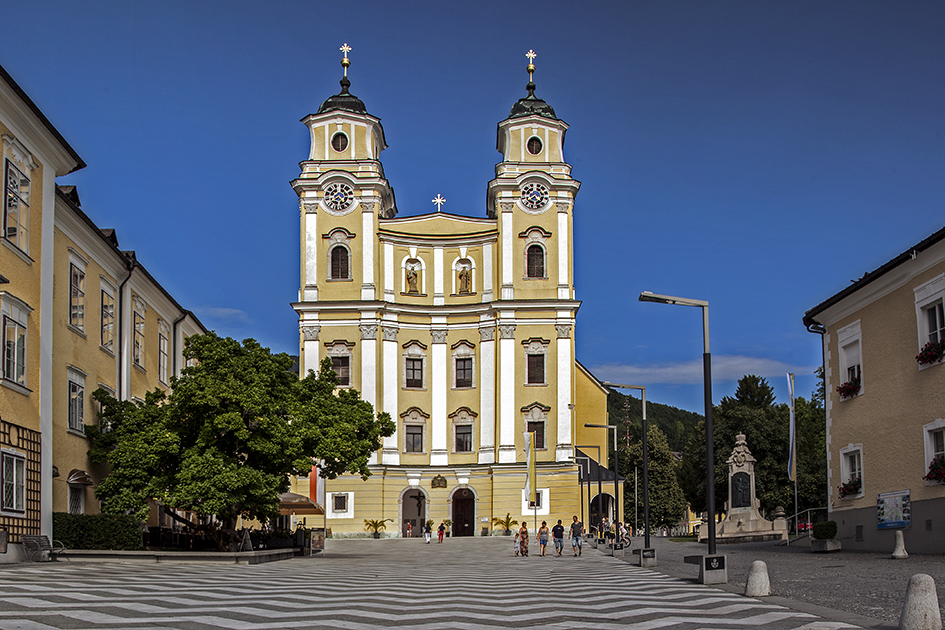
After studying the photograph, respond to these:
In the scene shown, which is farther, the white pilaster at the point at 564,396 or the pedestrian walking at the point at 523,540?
the white pilaster at the point at 564,396

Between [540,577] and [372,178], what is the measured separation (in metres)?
47.6

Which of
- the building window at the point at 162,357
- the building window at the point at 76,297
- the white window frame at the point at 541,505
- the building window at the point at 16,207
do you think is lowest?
the white window frame at the point at 541,505

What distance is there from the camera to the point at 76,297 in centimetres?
3020

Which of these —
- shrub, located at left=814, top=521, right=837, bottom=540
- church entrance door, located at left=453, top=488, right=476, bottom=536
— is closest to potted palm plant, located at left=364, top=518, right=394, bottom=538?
church entrance door, located at left=453, top=488, right=476, bottom=536

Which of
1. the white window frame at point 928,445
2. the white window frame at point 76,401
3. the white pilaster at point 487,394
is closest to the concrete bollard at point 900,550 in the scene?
the white window frame at point 928,445

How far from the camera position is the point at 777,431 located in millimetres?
68062

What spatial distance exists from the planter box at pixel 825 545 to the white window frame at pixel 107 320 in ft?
77.4

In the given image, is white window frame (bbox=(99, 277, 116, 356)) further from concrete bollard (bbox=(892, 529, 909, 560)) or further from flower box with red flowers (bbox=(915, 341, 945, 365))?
flower box with red flowers (bbox=(915, 341, 945, 365))

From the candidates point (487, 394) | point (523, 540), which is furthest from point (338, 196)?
point (523, 540)

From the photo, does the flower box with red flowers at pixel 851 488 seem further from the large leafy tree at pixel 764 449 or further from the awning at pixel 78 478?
the large leafy tree at pixel 764 449

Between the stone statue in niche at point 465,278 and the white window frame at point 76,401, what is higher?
the stone statue in niche at point 465,278

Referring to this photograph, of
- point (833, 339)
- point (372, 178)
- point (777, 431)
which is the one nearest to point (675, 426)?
point (777, 431)

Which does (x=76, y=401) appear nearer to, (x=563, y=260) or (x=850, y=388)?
(x=850, y=388)

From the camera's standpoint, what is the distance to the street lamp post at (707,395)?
19.7 meters
